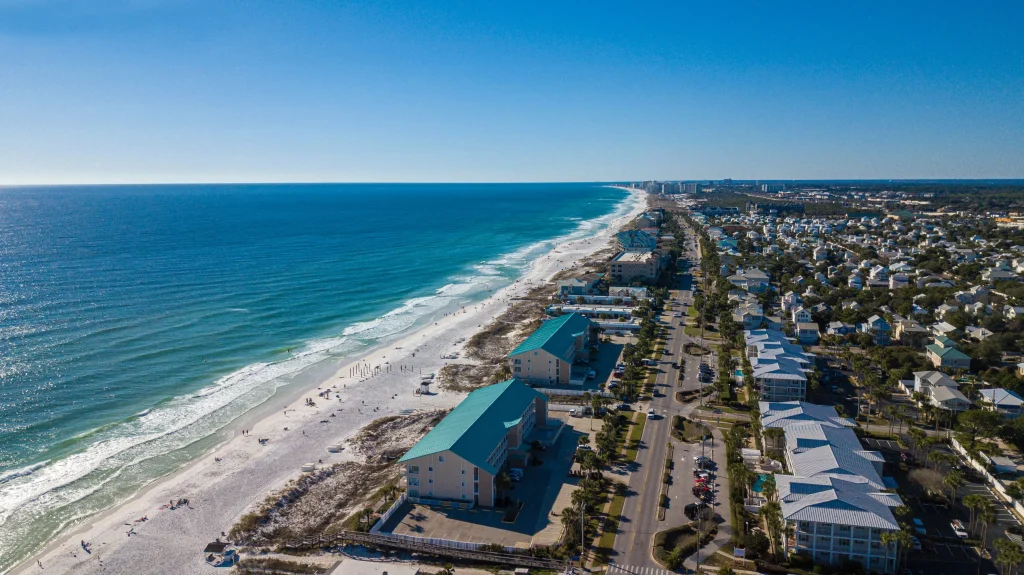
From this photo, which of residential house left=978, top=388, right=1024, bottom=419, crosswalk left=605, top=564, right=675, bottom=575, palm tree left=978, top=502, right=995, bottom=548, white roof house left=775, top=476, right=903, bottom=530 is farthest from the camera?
residential house left=978, top=388, right=1024, bottom=419

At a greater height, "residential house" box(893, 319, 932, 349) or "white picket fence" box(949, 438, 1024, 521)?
"residential house" box(893, 319, 932, 349)

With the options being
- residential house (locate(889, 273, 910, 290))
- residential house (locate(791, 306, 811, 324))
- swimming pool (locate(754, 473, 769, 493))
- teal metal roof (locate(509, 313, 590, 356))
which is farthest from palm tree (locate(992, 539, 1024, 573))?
residential house (locate(889, 273, 910, 290))

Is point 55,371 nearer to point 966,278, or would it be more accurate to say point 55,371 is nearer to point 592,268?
point 592,268

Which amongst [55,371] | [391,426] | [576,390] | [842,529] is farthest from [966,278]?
[55,371]

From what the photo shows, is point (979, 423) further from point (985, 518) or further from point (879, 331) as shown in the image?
point (879, 331)

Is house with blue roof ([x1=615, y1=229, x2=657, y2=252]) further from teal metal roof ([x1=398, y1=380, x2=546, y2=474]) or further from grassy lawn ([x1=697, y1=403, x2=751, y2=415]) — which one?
teal metal roof ([x1=398, y1=380, x2=546, y2=474])

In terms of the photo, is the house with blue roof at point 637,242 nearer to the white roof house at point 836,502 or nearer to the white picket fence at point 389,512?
the white roof house at point 836,502

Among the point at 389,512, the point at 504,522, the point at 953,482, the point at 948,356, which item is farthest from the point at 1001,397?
the point at 389,512
